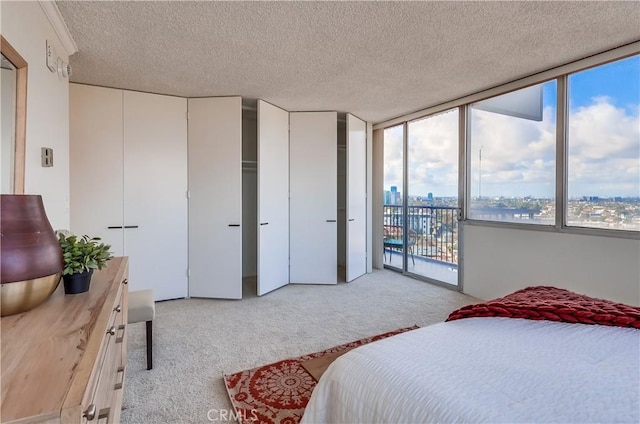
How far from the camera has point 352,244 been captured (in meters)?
4.45

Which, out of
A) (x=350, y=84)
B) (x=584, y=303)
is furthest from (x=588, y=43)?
(x=584, y=303)

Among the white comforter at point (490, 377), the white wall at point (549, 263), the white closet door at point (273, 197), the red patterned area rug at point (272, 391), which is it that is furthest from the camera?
the white closet door at point (273, 197)

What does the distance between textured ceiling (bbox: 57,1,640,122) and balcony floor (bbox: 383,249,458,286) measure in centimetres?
229

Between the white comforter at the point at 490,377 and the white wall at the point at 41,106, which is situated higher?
the white wall at the point at 41,106

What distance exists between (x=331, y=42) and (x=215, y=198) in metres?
2.12

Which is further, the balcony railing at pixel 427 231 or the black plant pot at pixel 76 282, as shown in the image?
the balcony railing at pixel 427 231

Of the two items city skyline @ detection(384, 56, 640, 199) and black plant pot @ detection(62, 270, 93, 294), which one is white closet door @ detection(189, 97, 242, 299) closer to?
black plant pot @ detection(62, 270, 93, 294)

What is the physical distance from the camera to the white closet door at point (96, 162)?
3088 millimetres

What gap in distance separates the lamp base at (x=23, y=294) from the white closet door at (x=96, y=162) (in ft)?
8.40

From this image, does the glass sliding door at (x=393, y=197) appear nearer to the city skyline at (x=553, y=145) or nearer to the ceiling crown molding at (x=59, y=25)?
the city skyline at (x=553, y=145)

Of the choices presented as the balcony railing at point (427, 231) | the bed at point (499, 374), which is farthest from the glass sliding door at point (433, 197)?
Result: the bed at point (499, 374)

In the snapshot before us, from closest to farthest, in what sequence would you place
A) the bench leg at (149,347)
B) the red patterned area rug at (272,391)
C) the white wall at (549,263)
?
the red patterned area rug at (272,391) < the bench leg at (149,347) < the white wall at (549,263)

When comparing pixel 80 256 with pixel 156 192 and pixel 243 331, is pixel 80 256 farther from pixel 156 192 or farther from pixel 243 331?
pixel 156 192

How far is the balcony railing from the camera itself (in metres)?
4.16
